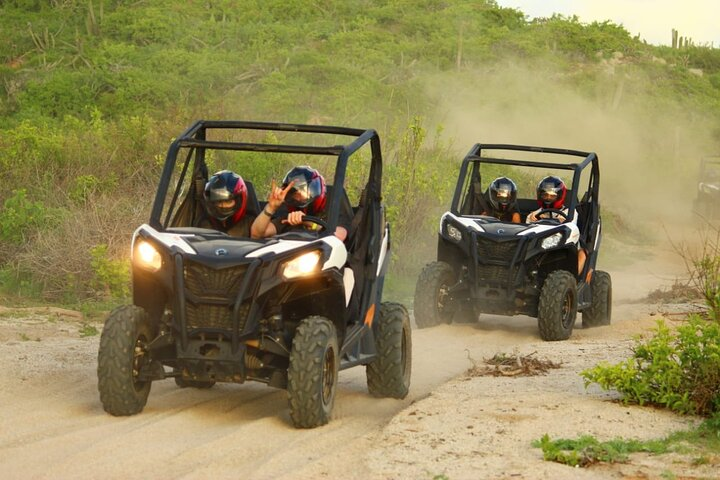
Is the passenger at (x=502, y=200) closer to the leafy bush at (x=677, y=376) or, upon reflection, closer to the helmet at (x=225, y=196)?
the helmet at (x=225, y=196)

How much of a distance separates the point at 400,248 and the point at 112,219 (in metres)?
5.32

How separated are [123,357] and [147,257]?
599 mm

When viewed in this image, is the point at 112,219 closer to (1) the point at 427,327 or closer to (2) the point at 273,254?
(1) the point at 427,327

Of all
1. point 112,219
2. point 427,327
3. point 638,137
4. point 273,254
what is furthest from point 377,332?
point 638,137

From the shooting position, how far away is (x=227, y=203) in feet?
27.6

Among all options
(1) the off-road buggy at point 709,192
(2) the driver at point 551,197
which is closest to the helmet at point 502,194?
(2) the driver at point 551,197

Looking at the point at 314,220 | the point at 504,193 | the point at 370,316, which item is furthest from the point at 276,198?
the point at 504,193

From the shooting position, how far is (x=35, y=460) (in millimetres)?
6461

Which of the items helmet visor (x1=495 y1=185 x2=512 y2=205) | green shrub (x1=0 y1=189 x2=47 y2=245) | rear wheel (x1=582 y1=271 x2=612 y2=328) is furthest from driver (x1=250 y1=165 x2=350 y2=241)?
green shrub (x1=0 y1=189 x2=47 y2=245)

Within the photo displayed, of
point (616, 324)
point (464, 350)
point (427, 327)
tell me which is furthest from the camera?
point (616, 324)

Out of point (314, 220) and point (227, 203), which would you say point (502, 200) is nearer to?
point (227, 203)

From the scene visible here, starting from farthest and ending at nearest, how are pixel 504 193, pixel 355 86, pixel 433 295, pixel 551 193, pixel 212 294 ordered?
pixel 355 86 → pixel 551 193 → pixel 504 193 → pixel 433 295 → pixel 212 294

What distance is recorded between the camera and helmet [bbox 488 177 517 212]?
1342 centimetres

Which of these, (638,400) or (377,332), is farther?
(377,332)
